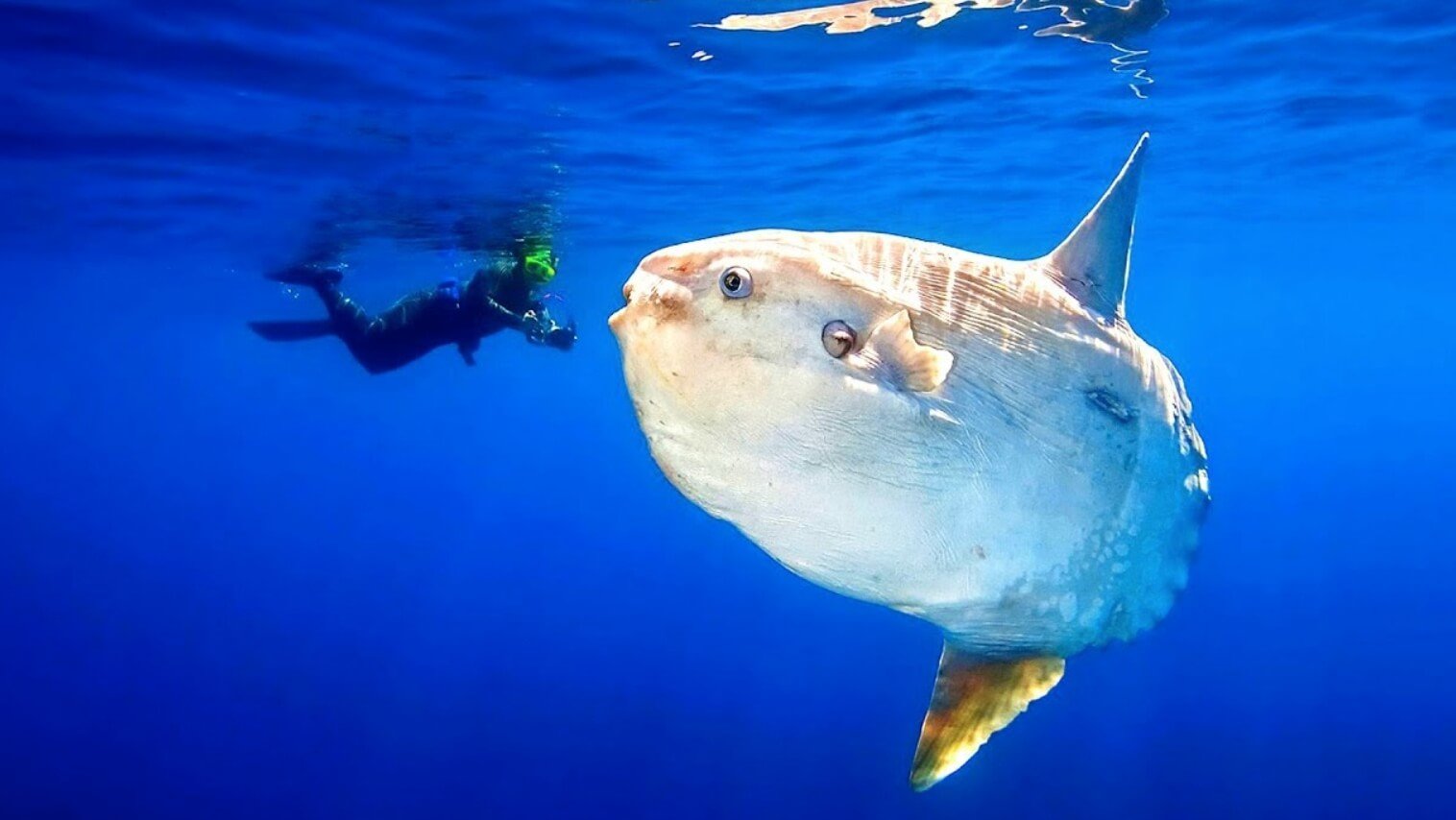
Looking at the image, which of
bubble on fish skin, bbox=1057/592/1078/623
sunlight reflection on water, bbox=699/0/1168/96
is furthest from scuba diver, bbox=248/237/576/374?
bubble on fish skin, bbox=1057/592/1078/623

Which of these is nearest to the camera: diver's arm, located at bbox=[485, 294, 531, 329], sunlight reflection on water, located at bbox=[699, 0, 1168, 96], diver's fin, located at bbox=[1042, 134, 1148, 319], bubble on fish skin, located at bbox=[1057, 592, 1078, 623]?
bubble on fish skin, located at bbox=[1057, 592, 1078, 623]

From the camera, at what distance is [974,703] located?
2.41m

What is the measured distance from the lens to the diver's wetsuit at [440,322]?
9.95 metres

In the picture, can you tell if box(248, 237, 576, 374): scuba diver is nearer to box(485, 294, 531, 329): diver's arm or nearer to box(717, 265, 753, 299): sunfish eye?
box(485, 294, 531, 329): diver's arm

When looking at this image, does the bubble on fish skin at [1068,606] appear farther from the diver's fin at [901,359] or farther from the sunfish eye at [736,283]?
the sunfish eye at [736,283]

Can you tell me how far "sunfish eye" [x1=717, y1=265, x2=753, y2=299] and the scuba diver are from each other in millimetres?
7785

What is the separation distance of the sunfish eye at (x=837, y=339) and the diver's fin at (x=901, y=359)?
0.03 metres

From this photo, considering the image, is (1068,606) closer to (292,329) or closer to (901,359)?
(901,359)

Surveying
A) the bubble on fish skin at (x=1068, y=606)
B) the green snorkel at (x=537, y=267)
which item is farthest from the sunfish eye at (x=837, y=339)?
the green snorkel at (x=537, y=267)

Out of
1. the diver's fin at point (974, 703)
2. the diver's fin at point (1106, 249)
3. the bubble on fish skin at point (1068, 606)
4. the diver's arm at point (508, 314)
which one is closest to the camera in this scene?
the bubble on fish skin at point (1068, 606)

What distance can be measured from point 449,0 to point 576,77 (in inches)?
93.7

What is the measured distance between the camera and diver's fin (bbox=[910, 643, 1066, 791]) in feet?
7.76

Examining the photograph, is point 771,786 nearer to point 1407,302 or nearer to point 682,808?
point 682,808

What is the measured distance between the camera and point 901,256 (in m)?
2.09
